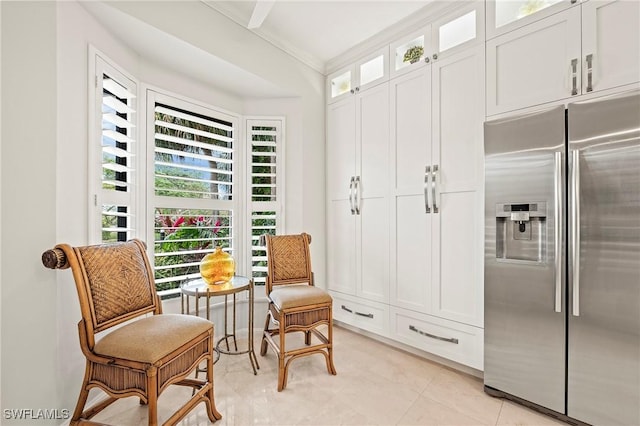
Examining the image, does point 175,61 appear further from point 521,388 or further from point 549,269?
point 521,388

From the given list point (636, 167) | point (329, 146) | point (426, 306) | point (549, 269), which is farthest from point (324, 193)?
point (636, 167)

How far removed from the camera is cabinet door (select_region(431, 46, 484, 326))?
2.14 meters

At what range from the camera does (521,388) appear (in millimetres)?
1823

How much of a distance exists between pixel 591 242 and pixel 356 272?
181cm

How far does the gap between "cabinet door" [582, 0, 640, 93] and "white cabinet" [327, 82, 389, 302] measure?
4.47 ft

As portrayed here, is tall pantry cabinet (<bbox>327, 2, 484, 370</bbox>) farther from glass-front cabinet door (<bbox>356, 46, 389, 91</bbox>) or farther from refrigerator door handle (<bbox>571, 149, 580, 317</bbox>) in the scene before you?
refrigerator door handle (<bbox>571, 149, 580, 317</bbox>)

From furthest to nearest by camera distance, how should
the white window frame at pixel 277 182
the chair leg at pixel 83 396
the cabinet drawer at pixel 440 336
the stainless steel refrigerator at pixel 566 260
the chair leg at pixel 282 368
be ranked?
1. the white window frame at pixel 277 182
2. the cabinet drawer at pixel 440 336
3. the chair leg at pixel 282 368
4. the stainless steel refrigerator at pixel 566 260
5. the chair leg at pixel 83 396

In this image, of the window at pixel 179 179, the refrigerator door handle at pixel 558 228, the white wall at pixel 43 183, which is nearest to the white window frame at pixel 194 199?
the window at pixel 179 179

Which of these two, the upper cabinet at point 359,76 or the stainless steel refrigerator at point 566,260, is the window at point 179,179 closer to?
the upper cabinet at point 359,76

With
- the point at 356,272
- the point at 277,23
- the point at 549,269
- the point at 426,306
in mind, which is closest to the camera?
the point at 549,269

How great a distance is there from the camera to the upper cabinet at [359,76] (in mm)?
2795

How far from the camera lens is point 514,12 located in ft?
6.66

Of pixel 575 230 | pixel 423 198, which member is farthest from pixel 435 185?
pixel 575 230

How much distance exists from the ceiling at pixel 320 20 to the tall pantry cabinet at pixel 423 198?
0.91ft
